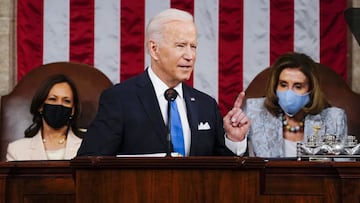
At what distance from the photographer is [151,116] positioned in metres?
5.52

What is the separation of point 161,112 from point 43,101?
6.32ft

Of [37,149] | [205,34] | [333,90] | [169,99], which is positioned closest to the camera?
[169,99]

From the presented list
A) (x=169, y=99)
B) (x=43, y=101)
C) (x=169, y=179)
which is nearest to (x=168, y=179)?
(x=169, y=179)

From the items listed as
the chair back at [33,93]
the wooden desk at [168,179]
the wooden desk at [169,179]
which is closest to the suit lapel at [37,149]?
the chair back at [33,93]

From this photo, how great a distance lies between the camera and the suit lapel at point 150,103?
549cm

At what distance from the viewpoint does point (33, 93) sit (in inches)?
301

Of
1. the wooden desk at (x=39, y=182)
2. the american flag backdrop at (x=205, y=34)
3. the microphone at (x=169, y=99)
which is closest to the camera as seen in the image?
the microphone at (x=169, y=99)

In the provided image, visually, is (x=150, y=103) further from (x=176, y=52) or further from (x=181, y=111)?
(x=176, y=52)

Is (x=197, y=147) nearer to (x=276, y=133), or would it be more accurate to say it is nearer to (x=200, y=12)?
(x=276, y=133)

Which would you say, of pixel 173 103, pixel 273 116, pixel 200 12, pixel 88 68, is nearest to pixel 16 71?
pixel 88 68

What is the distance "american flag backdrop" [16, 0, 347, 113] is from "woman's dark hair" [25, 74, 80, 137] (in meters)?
0.71

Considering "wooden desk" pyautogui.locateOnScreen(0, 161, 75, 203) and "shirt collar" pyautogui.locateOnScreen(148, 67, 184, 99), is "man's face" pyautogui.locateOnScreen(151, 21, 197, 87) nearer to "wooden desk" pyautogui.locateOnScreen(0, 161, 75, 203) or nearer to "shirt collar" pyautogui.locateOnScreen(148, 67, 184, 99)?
"shirt collar" pyautogui.locateOnScreen(148, 67, 184, 99)

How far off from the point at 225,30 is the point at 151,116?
268 cm

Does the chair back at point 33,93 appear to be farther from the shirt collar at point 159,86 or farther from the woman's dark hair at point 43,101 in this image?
the shirt collar at point 159,86
